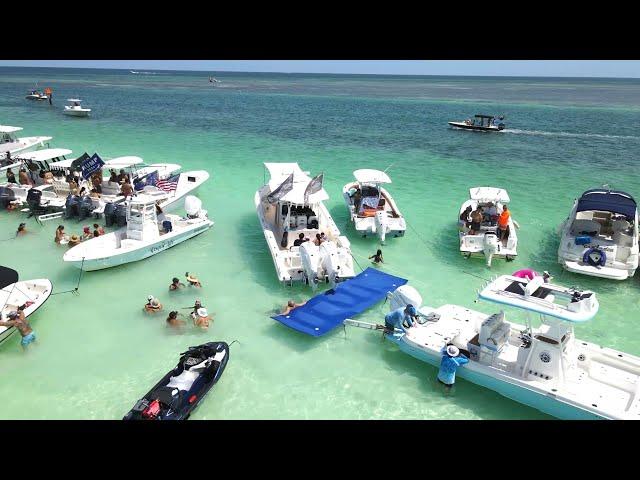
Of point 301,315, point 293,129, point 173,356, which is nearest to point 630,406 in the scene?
point 301,315

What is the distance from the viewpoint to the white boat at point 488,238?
50.2 feet

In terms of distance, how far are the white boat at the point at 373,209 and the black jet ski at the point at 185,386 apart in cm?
843

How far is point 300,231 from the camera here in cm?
1545

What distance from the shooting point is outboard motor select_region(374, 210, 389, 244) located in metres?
16.8

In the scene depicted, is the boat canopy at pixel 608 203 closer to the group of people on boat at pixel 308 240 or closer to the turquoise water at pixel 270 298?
the turquoise water at pixel 270 298

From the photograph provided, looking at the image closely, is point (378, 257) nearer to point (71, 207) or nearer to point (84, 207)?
point (84, 207)

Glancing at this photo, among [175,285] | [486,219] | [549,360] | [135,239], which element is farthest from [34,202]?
[549,360]

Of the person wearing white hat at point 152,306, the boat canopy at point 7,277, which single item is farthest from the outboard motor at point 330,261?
the boat canopy at point 7,277

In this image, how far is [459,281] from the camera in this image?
14617 mm

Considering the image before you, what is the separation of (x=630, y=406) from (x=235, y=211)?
1609 centimetres

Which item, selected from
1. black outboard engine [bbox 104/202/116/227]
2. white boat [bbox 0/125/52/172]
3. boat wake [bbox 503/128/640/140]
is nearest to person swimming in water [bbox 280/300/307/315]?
black outboard engine [bbox 104/202/116/227]

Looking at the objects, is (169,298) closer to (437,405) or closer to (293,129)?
(437,405)

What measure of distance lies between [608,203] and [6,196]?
80.1 ft

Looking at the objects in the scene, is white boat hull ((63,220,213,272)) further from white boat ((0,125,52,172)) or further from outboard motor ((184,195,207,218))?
white boat ((0,125,52,172))
